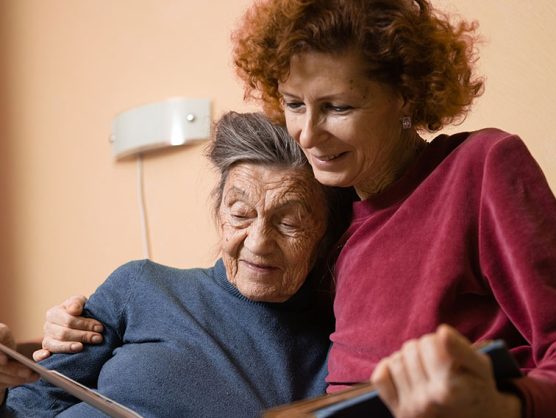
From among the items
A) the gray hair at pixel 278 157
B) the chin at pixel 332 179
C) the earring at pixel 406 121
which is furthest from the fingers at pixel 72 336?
the earring at pixel 406 121

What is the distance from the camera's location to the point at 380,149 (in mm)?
1092

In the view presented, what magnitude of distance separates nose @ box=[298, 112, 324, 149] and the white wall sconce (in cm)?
86

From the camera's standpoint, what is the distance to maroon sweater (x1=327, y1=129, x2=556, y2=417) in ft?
2.92

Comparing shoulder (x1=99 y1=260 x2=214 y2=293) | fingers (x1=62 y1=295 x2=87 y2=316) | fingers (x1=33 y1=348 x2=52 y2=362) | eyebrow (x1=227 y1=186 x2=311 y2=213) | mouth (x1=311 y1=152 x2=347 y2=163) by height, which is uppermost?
mouth (x1=311 y1=152 x2=347 y2=163)

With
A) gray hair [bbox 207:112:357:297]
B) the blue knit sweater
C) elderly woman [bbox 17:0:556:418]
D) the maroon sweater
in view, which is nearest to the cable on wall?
the blue knit sweater

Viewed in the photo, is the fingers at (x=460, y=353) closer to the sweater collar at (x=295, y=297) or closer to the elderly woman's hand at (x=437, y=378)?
the elderly woman's hand at (x=437, y=378)

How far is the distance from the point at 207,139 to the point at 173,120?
0.11 m

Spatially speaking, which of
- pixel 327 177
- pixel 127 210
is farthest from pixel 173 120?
pixel 327 177

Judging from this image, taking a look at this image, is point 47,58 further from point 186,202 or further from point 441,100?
point 441,100

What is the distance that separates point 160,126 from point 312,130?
979 millimetres

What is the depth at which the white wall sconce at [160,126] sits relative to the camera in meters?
1.92

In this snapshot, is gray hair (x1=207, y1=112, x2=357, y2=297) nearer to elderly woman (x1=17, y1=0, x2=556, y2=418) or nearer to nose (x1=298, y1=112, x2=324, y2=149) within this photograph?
elderly woman (x1=17, y1=0, x2=556, y2=418)

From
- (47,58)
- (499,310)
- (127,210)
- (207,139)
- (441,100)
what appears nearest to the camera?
(499,310)

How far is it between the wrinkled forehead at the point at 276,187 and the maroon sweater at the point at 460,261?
0.14 m
